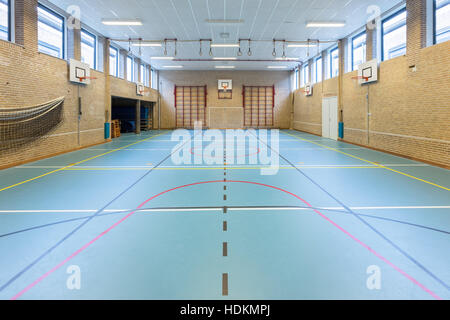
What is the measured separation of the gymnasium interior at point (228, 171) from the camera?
113 inches

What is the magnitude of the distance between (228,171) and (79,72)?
8617mm

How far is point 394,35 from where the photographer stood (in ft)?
37.7

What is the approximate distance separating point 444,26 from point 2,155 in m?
13.3

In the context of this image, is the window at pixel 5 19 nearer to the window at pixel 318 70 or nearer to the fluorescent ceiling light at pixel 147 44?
the fluorescent ceiling light at pixel 147 44

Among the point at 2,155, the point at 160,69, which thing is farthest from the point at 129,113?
the point at 2,155

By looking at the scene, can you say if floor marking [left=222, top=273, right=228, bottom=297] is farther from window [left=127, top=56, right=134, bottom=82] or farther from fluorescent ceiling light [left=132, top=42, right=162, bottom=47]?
window [left=127, top=56, right=134, bottom=82]

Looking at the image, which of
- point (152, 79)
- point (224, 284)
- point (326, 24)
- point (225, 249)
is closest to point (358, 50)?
point (326, 24)

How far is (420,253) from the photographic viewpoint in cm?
331

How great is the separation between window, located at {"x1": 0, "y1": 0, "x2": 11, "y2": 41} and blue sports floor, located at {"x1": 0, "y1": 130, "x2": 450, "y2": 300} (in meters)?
4.56

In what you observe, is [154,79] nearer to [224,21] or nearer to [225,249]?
[224,21]

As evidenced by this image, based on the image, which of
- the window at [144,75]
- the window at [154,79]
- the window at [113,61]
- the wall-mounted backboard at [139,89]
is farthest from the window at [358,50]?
the window at [154,79]

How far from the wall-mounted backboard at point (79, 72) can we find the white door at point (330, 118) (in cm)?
1285

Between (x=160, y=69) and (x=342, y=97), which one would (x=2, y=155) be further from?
(x=160, y=69)

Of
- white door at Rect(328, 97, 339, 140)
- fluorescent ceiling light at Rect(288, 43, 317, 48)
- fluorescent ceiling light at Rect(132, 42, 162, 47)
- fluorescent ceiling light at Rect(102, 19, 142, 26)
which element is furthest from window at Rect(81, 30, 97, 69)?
white door at Rect(328, 97, 339, 140)
